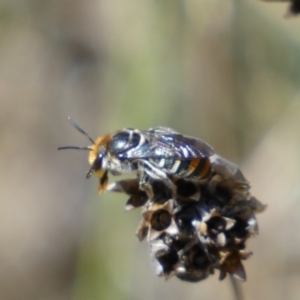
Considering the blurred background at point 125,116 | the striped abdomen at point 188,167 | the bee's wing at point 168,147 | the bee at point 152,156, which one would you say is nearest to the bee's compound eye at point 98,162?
the bee at point 152,156

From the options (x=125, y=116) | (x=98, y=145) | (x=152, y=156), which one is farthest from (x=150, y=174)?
(x=125, y=116)

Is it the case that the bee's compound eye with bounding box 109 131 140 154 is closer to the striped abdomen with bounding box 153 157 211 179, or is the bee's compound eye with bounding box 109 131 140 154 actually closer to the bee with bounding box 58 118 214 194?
the bee with bounding box 58 118 214 194

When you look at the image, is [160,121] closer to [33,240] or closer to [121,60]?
[121,60]

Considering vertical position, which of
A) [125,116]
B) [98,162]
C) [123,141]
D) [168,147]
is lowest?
[125,116]

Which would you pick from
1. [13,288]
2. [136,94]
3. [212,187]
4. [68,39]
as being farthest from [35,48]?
[212,187]

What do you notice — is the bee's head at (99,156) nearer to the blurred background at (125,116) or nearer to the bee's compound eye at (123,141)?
the bee's compound eye at (123,141)

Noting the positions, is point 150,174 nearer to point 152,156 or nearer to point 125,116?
point 152,156
